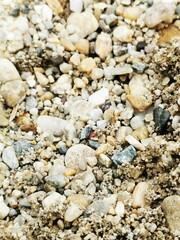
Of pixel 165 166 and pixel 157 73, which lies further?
pixel 157 73

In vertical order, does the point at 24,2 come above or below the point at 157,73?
above

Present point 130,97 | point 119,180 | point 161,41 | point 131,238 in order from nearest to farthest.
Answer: point 131,238 → point 119,180 → point 130,97 → point 161,41

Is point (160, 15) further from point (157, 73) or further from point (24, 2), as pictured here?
point (24, 2)

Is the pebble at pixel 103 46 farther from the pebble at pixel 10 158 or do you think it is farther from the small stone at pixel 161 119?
the pebble at pixel 10 158

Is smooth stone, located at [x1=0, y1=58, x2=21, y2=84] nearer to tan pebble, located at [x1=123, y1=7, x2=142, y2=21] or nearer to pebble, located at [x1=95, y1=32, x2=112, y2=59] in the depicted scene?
pebble, located at [x1=95, y1=32, x2=112, y2=59]

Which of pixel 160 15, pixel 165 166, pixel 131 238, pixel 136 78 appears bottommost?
pixel 131 238

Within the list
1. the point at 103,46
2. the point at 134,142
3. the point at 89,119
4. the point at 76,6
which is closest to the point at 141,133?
the point at 134,142

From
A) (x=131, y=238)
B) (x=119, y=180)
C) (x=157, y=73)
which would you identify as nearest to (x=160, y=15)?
(x=157, y=73)
